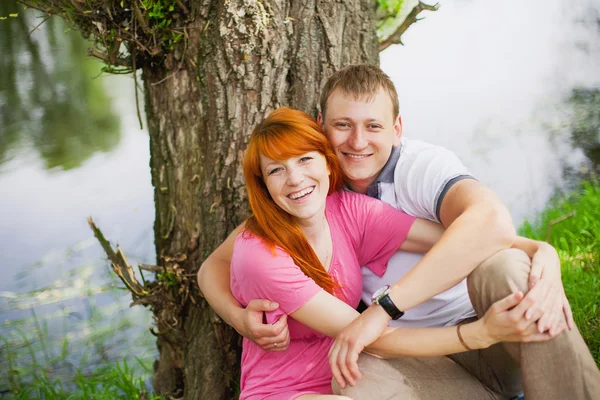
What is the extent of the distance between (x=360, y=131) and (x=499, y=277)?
0.71 meters

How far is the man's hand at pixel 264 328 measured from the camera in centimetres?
194

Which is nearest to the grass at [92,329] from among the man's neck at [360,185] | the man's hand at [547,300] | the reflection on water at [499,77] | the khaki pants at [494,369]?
the reflection on water at [499,77]

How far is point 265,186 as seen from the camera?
213cm

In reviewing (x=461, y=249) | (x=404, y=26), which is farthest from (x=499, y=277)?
(x=404, y=26)

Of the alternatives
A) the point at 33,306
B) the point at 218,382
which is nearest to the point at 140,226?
the point at 33,306

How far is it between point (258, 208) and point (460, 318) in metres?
0.87

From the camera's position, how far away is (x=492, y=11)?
6176 millimetres

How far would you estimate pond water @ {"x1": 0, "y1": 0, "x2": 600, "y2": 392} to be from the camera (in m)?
5.24

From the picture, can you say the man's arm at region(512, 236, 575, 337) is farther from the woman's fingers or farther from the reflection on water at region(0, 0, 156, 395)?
the reflection on water at region(0, 0, 156, 395)

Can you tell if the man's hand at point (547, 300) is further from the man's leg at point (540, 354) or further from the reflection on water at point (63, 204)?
the reflection on water at point (63, 204)

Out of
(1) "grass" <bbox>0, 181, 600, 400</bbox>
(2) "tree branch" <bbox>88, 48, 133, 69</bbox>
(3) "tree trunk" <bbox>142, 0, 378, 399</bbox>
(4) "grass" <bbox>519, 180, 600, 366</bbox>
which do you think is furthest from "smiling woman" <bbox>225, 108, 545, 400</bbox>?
(1) "grass" <bbox>0, 181, 600, 400</bbox>

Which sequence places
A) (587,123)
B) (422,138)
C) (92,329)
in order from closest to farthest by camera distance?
(92,329)
(587,123)
(422,138)

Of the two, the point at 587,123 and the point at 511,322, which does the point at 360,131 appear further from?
the point at 587,123

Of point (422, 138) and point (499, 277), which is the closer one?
point (499, 277)
